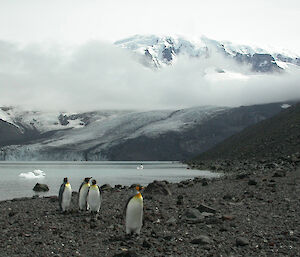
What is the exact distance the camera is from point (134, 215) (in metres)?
13.1

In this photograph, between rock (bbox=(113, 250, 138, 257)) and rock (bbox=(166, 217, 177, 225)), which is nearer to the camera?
rock (bbox=(113, 250, 138, 257))

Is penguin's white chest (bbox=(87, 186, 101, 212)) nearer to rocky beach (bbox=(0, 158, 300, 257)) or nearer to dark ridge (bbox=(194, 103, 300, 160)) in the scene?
rocky beach (bbox=(0, 158, 300, 257))

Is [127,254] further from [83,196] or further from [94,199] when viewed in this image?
[83,196]

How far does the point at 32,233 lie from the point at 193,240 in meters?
4.98

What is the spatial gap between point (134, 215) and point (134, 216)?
1.2 inches

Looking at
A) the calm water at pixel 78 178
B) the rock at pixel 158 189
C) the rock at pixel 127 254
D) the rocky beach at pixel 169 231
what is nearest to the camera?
the rock at pixel 127 254

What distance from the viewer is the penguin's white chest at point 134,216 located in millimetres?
12867

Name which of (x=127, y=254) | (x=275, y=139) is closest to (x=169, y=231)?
(x=127, y=254)

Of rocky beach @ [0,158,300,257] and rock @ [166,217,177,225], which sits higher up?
rock @ [166,217,177,225]

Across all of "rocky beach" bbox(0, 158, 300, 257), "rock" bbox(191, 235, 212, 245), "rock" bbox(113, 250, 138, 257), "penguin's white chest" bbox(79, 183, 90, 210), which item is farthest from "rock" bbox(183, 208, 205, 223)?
"penguin's white chest" bbox(79, 183, 90, 210)

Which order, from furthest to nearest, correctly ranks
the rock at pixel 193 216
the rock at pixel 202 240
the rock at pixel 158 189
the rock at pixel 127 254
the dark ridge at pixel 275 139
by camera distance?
the dark ridge at pixel 275 139 < the rock at pixel 158 189 < the rock at pixel 193 216 < the rock at pixel 202 240 < the rock at pixel 127 254

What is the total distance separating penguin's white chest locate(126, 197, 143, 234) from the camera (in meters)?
12.9

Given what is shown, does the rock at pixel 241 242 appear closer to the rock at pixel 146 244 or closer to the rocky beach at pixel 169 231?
the rocky beach at pixel 169 231

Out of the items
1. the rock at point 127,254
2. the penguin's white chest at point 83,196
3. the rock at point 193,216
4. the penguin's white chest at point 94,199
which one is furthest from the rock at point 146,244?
the penguin's white chest at point 83,196
